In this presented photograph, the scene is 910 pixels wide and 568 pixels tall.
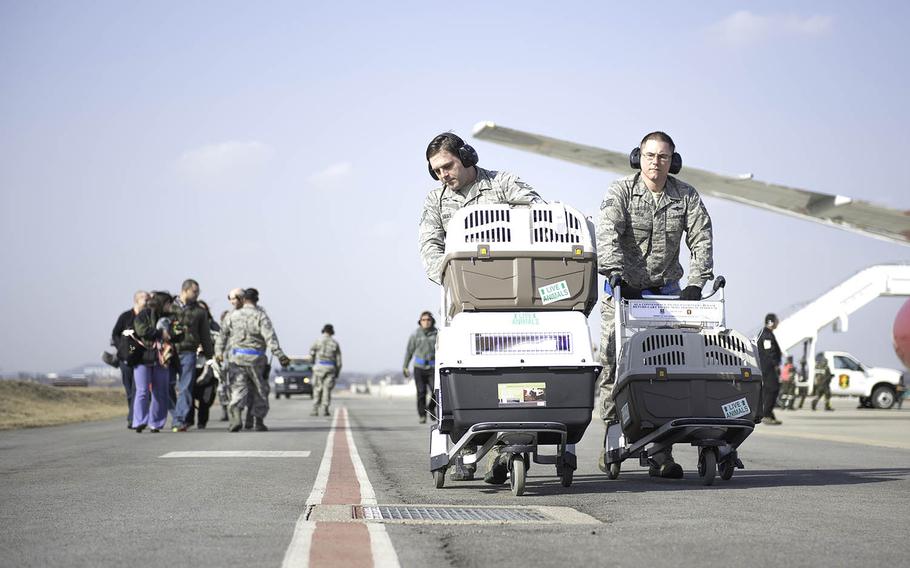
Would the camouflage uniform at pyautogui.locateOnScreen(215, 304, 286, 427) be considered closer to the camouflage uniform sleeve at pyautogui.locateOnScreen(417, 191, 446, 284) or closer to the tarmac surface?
the tarmac surface

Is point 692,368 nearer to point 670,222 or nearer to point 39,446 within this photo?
point 670,222

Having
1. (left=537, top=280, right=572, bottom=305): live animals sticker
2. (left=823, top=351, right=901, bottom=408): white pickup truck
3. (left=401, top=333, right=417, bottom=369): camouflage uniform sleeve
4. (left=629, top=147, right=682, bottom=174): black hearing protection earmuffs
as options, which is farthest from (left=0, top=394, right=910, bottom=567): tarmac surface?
(left=823, top=351, right=901, bottom=408): white pickup truck

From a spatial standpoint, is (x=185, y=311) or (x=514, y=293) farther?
(x=185, y=311)

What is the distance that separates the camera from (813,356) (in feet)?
136

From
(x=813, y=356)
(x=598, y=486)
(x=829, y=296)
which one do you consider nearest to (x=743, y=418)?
(x=598, y=486)

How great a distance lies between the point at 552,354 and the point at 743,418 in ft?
4.78

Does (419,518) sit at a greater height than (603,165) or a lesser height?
lesser

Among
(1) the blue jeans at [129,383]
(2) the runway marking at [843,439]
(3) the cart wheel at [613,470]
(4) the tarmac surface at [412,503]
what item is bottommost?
(2) the runway marking at [843,439]

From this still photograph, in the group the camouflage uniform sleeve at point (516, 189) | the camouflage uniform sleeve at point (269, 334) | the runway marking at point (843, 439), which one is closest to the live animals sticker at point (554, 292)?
the camouflage uniform sleeve at point (516, 189)

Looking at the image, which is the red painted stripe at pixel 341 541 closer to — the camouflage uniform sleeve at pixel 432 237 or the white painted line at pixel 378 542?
the white painted line at pixel 378 542

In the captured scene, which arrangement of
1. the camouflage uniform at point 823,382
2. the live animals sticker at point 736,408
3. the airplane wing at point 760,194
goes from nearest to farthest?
the live animals sticker at point 736,408
the camouflage uniform at point 823,382
the airplane wing at point 760,194

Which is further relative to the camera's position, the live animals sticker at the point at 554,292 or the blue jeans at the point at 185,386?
the blue jeans at the point at 185,386

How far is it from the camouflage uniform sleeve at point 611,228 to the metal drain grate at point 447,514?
2348 millimetres

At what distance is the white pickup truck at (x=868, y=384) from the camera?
39.1 m
